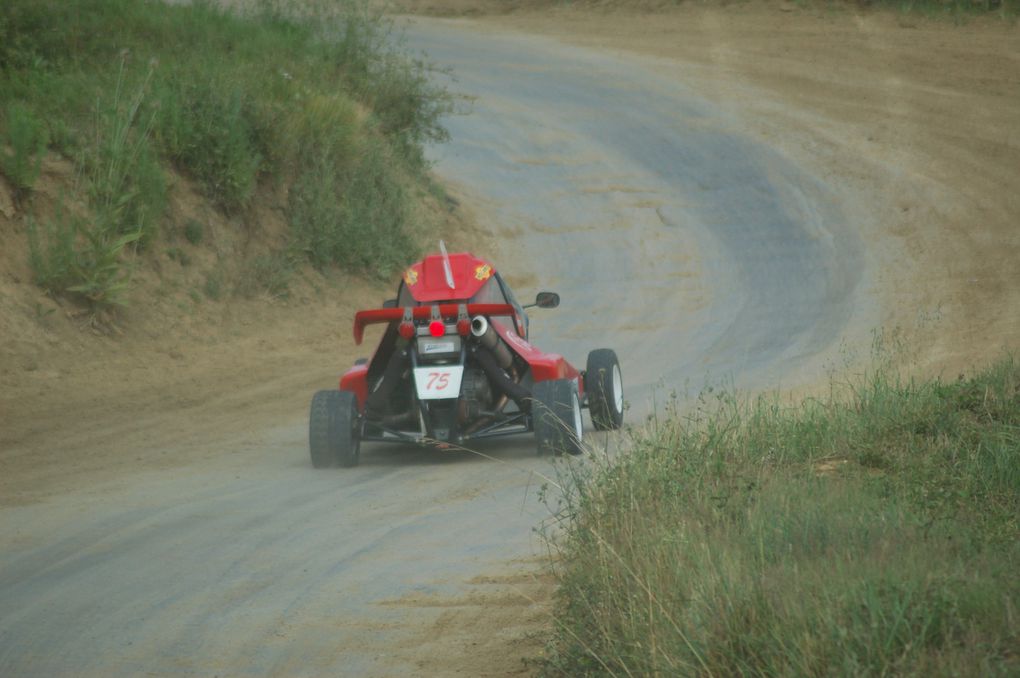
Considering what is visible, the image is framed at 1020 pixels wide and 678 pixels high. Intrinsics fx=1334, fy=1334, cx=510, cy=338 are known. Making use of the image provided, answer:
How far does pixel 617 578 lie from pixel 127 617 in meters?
2.58

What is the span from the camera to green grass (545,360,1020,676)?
4117 millimetres

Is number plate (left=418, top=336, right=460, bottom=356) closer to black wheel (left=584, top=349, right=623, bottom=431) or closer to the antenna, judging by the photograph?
the antenna

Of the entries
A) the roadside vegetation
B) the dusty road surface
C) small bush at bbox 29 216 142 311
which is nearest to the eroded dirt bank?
the dusty road surface

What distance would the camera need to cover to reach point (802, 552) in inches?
200

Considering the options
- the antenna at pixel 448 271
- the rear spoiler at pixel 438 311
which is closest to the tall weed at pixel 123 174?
the antenna at pixel 448 271

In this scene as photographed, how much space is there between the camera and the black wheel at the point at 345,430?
1007 centimetres

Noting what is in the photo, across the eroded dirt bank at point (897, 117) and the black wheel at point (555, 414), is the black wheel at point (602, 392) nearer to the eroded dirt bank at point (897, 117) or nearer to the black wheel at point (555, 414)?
the black wheel at point (555, 414)

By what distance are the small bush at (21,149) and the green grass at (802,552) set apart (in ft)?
32.7

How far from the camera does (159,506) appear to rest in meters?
8.84

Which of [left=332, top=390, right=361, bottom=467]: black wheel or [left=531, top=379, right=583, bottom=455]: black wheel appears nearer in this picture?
[left=531, top=379, right=583, bottom=455]: black wheel

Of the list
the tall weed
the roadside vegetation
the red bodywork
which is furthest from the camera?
the tall weed

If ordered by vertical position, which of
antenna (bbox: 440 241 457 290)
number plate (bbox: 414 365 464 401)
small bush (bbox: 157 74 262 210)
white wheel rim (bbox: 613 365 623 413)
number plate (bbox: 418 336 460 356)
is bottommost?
white wheel rim (bbox: 613 365 623 413)

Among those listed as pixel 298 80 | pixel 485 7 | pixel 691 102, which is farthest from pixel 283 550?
pixel 485 7

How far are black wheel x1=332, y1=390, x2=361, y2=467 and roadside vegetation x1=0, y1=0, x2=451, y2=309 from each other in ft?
19.6
